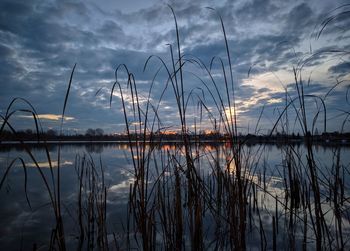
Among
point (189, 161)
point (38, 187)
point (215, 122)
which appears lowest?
point (38, 187)

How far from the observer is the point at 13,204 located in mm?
5691

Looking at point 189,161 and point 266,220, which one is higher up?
point 189,161

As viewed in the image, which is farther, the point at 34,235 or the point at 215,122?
the point at 34,235

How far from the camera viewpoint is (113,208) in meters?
5.47

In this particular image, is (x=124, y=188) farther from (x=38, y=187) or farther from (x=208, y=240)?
(x=208, y=240)

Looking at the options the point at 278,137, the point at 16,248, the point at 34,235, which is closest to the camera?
the point at 16,248

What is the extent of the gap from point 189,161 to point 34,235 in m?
3.36

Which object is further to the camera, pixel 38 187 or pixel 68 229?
pixel 38 187

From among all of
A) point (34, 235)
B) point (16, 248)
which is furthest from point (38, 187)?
point (16, 248)

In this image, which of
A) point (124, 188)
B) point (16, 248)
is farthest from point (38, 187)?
point (16, 248)

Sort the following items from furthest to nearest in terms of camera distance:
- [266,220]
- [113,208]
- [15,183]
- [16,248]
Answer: [15,183]
[113,208]
[266,220]
[16,248]

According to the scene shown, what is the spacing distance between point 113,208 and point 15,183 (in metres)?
5.01

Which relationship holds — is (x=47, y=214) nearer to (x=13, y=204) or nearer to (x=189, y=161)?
(x=13, y=204)

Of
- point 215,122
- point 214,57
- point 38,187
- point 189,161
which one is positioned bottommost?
point 38,187
